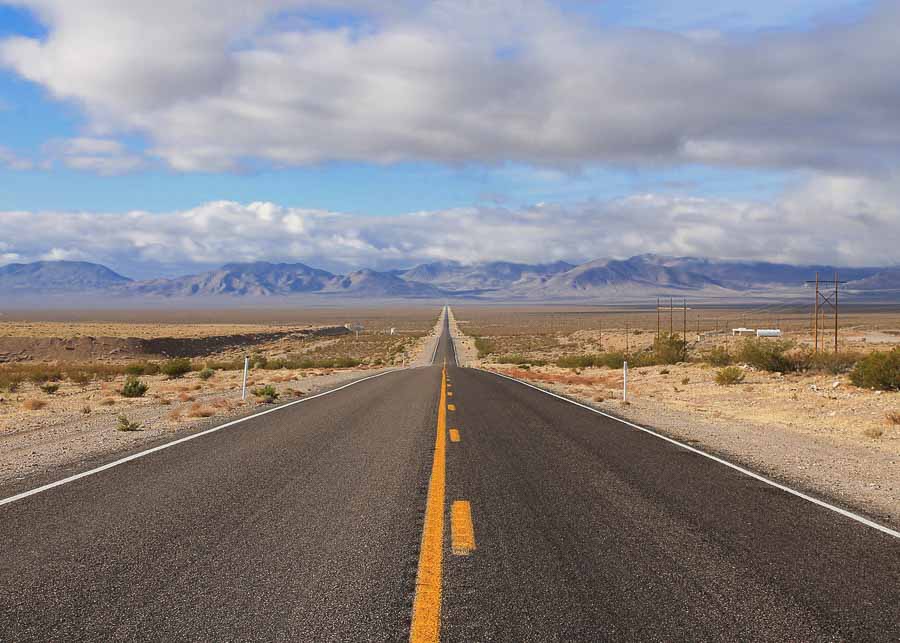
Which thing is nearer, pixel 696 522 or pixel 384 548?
pixel 384 548

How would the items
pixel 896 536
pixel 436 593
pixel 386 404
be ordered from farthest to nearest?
pixel 386 404, pixel 896 536, pixel 436 593

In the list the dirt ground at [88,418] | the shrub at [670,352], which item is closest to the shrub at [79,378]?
the dirt ground at [88,418]

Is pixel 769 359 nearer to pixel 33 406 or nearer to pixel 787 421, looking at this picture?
pixel 787 421

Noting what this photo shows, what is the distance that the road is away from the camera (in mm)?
4203

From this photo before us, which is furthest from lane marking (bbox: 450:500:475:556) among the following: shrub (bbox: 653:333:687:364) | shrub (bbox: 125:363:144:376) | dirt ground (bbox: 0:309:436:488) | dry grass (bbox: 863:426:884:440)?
shrub (bbox: 653:333:687:364)

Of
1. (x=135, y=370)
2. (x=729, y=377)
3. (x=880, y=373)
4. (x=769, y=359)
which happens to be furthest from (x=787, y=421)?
(x=135, y=370)

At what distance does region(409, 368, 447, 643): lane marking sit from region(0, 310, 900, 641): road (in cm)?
2

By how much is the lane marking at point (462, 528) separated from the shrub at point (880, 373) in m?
19.5

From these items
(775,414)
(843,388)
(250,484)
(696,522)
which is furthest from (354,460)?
(843,388)

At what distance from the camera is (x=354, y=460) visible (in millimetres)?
9523

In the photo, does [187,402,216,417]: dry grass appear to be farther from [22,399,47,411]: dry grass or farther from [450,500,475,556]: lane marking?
[450,500,475,556]: lane marking

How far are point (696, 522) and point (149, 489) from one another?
5.94 metres

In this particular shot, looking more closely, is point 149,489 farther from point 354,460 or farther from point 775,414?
point 775,414

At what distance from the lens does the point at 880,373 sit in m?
21.4
